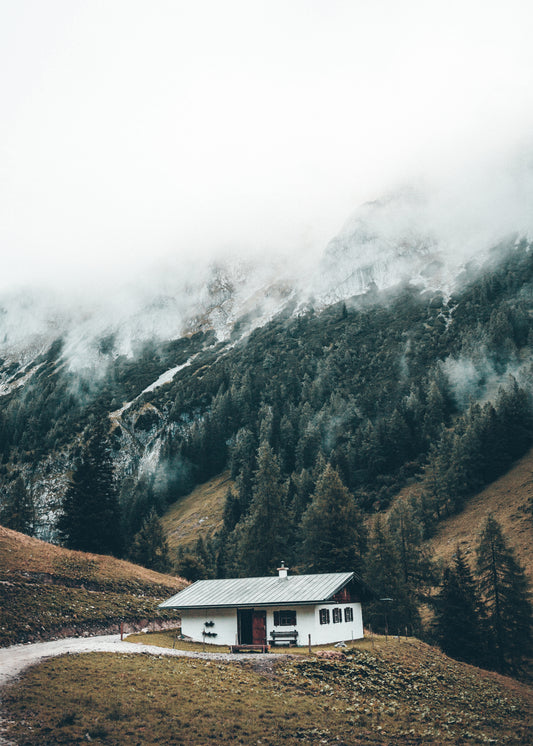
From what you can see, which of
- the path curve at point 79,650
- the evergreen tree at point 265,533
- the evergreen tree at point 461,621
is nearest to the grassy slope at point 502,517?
the evergreen tree at point 461,621

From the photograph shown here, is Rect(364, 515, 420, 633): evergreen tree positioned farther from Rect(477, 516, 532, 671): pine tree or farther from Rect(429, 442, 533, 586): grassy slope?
Rect(429, 442, 533, 586): grassy slope

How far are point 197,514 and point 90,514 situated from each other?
7607 centimetres

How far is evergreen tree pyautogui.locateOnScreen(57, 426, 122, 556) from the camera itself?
65681 mm

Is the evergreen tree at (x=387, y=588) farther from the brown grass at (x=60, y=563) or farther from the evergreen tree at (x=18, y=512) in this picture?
the evergreen tree at (x=18, y=512)

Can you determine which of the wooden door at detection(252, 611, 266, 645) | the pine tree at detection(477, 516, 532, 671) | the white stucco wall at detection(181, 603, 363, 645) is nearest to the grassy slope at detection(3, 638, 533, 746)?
the white stucco wall at detection(181, 603, 363, 645)

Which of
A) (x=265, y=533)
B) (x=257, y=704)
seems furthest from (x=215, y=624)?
(x=265, y=533)

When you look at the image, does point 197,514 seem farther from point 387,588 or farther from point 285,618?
point 285,618

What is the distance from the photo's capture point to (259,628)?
42500 millimetres

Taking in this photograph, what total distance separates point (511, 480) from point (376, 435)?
35991 mm

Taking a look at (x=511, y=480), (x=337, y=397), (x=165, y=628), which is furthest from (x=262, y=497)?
(x=337, y=397)

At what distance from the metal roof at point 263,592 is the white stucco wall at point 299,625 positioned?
3.07 feet

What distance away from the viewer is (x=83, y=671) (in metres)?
27.2

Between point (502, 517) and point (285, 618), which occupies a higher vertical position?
point (502, 517)

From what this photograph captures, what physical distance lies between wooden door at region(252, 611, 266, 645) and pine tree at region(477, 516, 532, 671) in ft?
77.0
